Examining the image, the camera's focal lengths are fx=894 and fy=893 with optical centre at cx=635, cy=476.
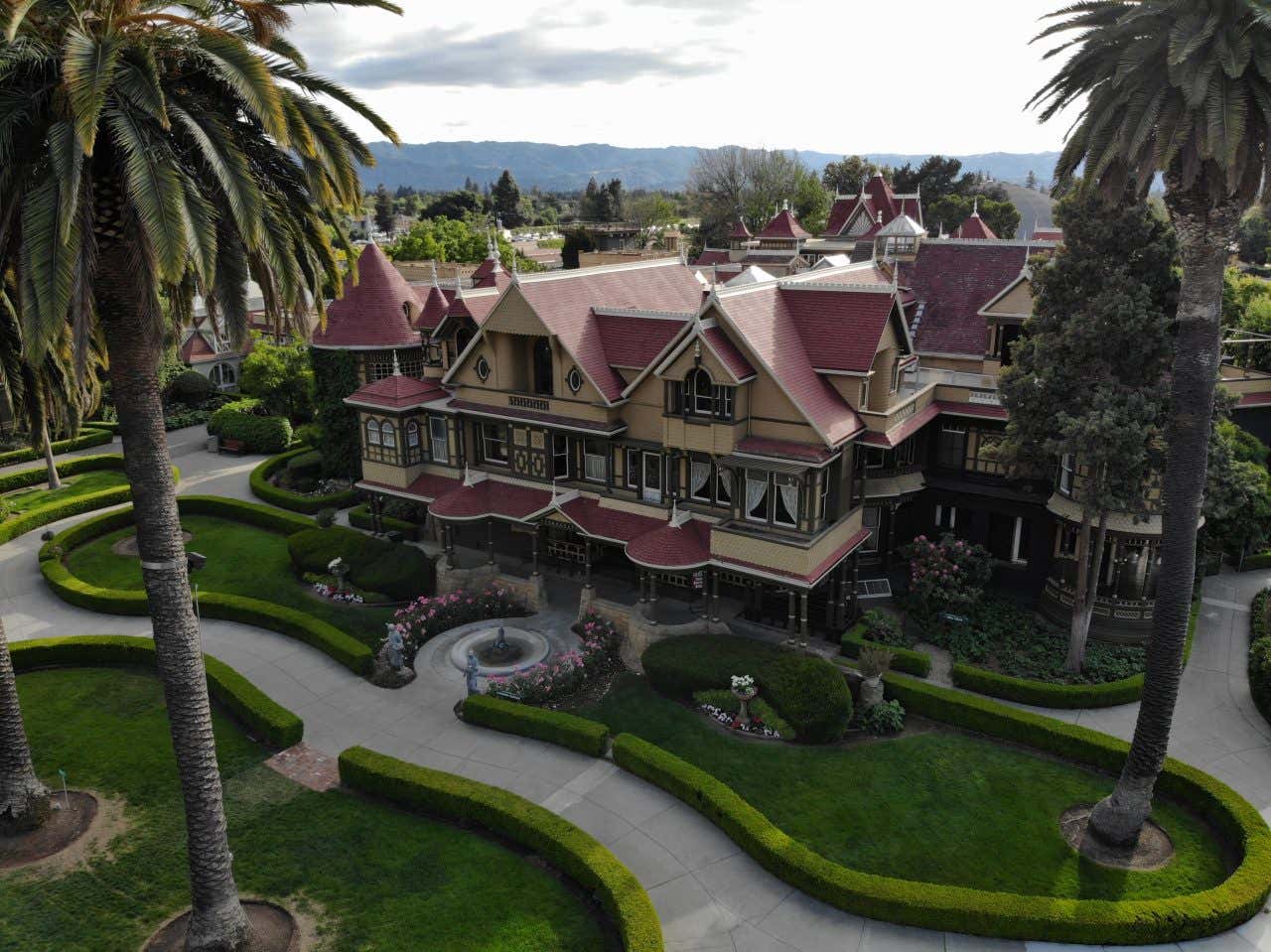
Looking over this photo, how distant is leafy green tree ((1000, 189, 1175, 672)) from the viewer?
93.8ft

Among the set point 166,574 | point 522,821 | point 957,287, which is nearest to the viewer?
point 166,574

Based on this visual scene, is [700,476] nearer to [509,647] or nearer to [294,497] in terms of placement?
[509,647]

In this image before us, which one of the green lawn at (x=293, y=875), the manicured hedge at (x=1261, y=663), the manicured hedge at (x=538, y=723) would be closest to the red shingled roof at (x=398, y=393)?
the manicured hedge at (x=538, y=723)

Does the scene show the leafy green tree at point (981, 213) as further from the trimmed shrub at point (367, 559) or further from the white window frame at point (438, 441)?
the trimmed shrub at point (367, 559)

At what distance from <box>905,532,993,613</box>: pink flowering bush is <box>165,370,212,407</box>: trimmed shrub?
184ft

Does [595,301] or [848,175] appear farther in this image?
[848,175]

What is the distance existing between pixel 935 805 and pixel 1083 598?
10159 mm

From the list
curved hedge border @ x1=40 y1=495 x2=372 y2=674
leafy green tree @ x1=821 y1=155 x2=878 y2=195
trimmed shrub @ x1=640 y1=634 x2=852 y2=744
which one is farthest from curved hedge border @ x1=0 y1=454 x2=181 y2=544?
leafy green tree @ x1=821 y1=155 x2=878 y2=195

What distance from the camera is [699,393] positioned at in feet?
105

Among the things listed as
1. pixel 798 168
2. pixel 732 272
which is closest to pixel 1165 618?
pixel 732 272

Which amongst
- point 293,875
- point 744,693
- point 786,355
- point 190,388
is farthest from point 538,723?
point 190,388

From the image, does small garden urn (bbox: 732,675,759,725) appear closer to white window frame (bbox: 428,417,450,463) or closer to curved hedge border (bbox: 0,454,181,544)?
white window frame (bbox: 428,417,450,463)

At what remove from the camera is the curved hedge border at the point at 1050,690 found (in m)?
29.0

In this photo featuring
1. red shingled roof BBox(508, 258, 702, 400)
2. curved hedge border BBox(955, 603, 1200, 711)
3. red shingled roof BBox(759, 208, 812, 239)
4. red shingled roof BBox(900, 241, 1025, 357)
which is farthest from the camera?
red shingled roof BBox(759, 208, 812, 239)
